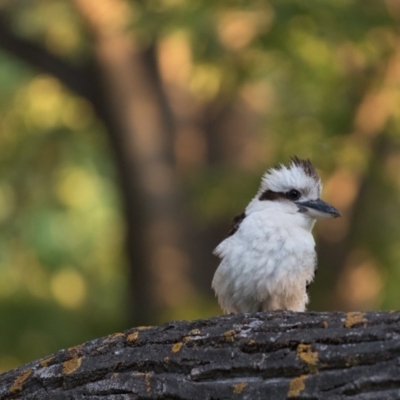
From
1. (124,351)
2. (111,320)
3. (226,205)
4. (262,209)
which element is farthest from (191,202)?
(124,351)

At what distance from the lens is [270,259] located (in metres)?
5.71

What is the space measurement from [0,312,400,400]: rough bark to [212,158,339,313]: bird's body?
132 cm

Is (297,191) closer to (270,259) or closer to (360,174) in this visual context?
(270,259)

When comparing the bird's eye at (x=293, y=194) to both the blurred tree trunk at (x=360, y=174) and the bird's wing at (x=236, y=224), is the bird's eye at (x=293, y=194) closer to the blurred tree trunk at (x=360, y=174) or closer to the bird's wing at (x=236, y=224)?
the bird's wing at (x=236, y=224)

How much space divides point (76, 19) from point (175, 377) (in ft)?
26.6

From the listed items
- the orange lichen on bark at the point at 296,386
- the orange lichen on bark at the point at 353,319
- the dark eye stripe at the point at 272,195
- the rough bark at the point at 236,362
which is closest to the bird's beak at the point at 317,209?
the dark eye stripe at the point at 272,195

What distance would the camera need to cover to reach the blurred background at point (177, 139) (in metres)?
10.3

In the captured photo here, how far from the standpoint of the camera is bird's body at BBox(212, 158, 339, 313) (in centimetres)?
568

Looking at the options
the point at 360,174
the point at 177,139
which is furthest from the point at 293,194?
the point at 177,139

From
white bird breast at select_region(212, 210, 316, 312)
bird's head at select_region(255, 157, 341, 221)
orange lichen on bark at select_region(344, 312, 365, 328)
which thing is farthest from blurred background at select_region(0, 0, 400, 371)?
orange lichen on bark at select_region(344, 312, 365, 328)

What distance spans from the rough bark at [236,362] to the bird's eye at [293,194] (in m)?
2.03

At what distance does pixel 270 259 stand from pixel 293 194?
72 cm

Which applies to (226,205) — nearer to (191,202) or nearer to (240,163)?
(191,202)

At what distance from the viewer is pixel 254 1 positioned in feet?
32.9
